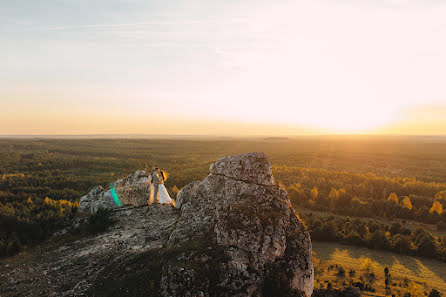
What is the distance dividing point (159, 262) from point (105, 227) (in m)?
6.34

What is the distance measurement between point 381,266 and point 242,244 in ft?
70.3

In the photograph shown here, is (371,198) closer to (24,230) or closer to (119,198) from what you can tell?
(119,198)

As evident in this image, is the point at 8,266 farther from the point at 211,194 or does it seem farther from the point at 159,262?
the point at 211,194

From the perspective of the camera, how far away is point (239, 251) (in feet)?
30.8

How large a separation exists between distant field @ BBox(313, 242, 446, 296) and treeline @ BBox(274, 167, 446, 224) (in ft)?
54.9

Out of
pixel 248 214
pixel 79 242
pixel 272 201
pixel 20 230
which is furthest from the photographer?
pixel 20 230

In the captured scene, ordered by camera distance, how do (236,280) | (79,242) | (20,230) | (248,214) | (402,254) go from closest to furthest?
(236,280)
(248,214)
(79,242)
(20,230)
(402,254)

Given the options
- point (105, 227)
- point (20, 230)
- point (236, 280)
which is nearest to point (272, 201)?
point (236, 280)

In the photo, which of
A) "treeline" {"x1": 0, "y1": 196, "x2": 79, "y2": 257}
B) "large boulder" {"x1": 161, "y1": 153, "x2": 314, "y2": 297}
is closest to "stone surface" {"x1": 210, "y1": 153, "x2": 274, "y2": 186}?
"large boulder" {"x1": 161, "y1": 153, "x2": 314, "y2": 297}

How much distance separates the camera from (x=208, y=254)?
9.28 meters

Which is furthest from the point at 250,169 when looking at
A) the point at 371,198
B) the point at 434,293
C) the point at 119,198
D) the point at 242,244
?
the point at 371,198

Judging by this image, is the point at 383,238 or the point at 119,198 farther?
the point at 383,238

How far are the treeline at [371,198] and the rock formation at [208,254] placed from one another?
3698cm

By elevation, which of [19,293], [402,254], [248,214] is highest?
[248,214]
